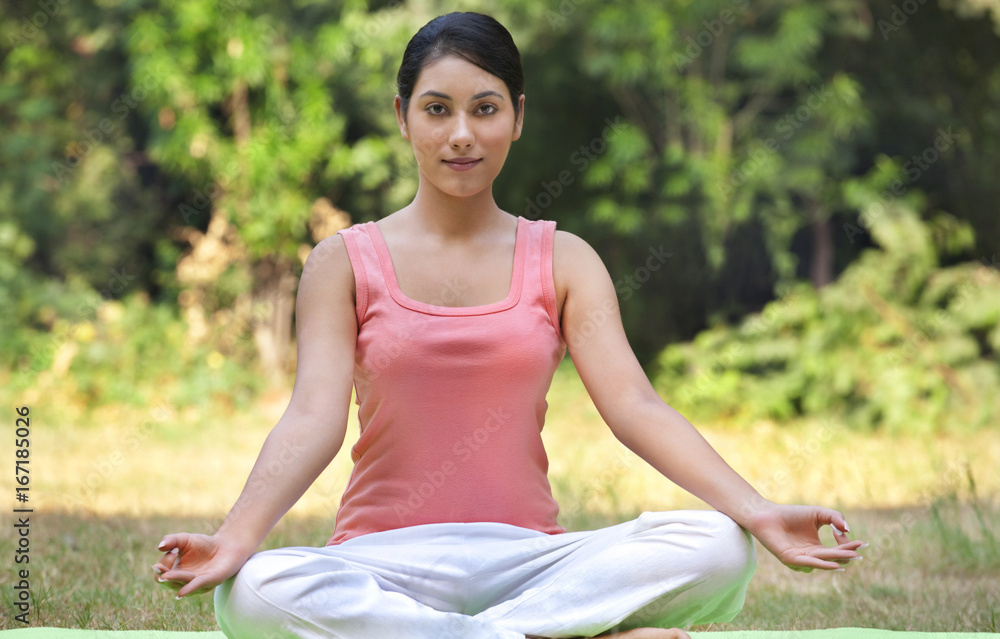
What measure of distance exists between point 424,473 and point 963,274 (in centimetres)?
545

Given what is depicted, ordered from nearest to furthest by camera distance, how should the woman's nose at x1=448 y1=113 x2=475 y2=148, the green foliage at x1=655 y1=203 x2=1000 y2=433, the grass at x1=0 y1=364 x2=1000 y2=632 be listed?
the woman's nose at x1=448 y1=113 x2=475 y2=148, the grass at x1=0 y1=364 x2=1000 y2=632, the green foliage at x1=655 y1=203 x2=1000 y2=433

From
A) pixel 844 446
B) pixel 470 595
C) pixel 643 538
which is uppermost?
pixel 643 538

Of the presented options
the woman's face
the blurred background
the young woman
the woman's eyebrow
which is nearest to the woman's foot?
the young woman

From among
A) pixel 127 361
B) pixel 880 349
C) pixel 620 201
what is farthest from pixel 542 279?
pixel 127 361

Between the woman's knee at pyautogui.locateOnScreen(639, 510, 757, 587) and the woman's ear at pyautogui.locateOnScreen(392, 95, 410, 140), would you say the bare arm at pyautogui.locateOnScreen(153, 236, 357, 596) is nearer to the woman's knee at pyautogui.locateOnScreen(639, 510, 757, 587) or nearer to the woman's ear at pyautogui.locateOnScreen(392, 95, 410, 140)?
the woman's ear at pyautogui.locateOnScreen(392, 95, 410, 140)

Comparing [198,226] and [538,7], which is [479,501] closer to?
[538,7]

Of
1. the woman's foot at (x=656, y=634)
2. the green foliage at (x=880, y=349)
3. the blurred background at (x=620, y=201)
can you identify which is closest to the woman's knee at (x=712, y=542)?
the woman's foot at (x=656, y=634)

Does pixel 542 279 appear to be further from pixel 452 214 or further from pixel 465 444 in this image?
pixel 465 444

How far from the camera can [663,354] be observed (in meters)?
7.57

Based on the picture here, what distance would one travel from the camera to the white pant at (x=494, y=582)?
1882 mm

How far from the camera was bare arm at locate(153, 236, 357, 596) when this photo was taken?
6.04 feet

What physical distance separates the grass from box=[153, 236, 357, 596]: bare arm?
37.8 inches

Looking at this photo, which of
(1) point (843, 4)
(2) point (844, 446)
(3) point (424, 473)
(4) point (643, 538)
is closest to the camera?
(4) point (643, 538)

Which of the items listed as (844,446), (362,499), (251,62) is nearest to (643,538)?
(362,499)
